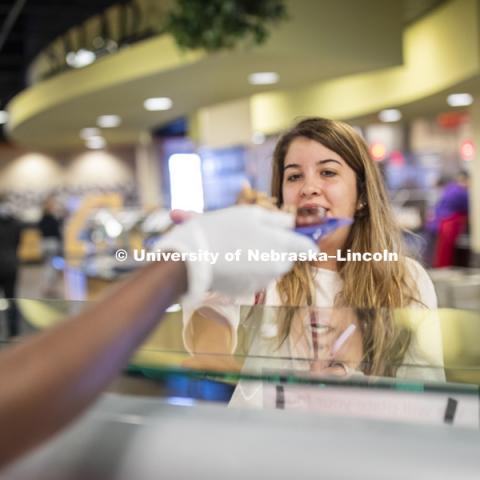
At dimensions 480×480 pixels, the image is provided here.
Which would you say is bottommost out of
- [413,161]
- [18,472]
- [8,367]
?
[18,472]

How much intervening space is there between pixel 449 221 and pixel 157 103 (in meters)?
2.82

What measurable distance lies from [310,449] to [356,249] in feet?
1.27

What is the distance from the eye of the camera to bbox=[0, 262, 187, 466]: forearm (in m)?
0.33

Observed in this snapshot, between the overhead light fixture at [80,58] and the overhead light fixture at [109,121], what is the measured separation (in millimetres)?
923

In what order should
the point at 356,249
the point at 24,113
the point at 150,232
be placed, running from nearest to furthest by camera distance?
the point at 356,249 → the point at 150,232 → the point at 24,113

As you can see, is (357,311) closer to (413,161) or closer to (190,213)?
(190,213)

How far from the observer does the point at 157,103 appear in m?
6.62

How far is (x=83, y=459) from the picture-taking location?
0.53m

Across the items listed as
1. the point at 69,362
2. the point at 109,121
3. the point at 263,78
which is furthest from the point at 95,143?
the point at 69,362

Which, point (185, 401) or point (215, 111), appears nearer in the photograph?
point (185, 401)

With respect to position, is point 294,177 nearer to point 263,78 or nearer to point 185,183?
point 185,183

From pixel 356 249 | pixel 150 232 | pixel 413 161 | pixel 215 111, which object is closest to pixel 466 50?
pixel 215 111

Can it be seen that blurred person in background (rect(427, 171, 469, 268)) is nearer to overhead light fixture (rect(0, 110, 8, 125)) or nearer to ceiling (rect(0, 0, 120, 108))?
ceiling (rect(0, 0, 120, 108))

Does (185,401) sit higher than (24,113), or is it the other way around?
(24,113)
